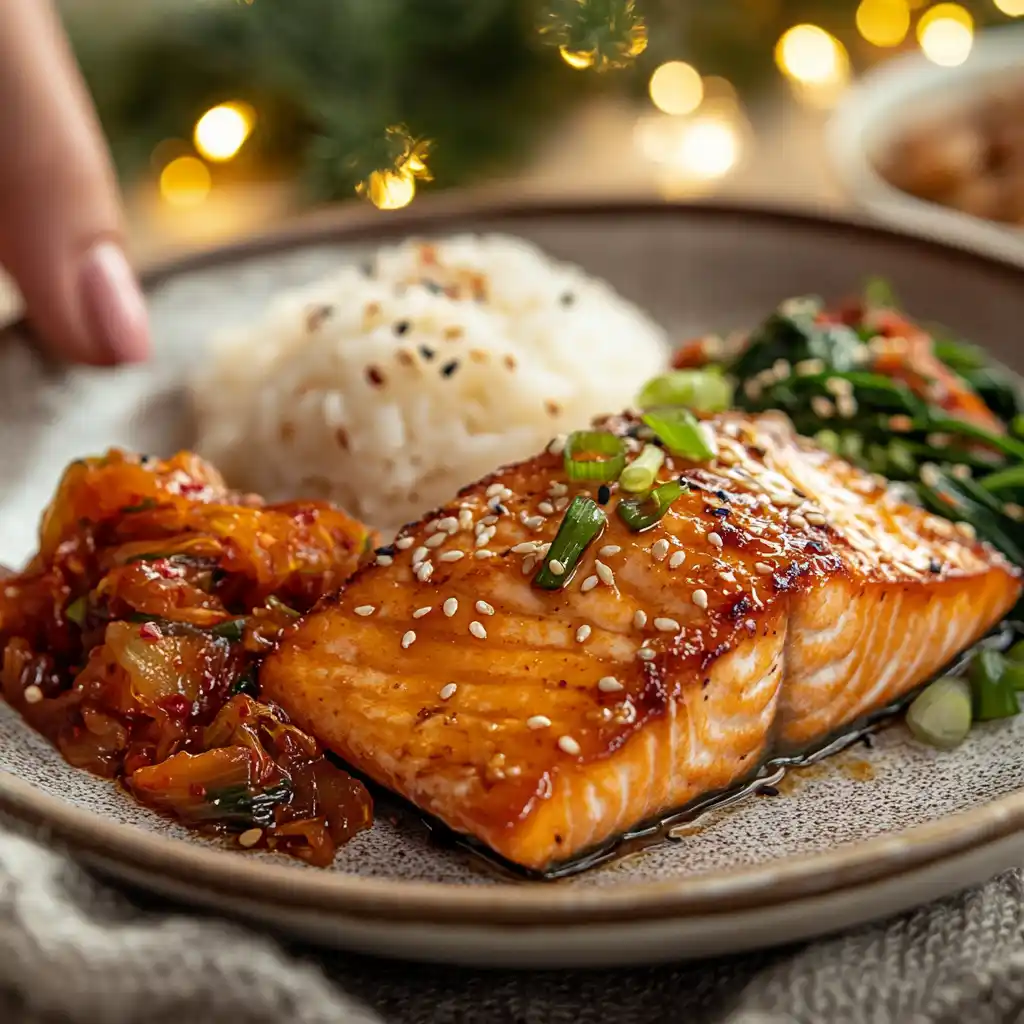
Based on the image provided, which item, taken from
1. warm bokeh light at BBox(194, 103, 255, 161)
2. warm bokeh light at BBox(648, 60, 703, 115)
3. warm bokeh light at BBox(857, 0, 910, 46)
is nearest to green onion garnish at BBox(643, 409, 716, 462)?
warm bokeh light at BBox(648, 60, 703, 115)

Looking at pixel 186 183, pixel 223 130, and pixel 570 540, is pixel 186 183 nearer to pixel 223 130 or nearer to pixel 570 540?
pixel 223 130

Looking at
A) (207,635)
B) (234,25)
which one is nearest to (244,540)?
(207,635)

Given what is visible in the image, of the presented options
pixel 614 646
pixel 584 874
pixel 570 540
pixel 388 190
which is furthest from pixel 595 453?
pixel 388 190

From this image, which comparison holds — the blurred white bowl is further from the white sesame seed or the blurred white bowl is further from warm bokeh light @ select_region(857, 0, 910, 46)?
the white sesame seed

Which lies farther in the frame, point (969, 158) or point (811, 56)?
point (811, 56)

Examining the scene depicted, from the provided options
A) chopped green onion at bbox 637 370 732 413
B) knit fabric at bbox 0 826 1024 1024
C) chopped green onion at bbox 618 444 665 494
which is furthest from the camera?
chopped green onion at bbox 637 370 732 413

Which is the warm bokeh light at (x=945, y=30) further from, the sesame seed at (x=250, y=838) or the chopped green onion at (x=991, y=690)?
the sesame seed at (x=250, y=838)

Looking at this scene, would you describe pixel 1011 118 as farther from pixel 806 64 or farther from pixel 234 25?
pixel 234 25
